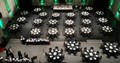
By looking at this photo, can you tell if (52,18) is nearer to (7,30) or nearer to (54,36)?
(54,36)

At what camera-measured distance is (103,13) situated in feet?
74.0

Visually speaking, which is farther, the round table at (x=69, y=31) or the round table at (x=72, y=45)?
the round table at (x=69, y=31)

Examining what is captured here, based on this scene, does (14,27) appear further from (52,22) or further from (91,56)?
(91,56)

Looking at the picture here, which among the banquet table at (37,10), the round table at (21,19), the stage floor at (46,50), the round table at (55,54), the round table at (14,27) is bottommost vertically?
the stage floor at (46,50)

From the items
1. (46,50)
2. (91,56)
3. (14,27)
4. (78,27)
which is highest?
(14,27)

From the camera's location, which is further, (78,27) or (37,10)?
(37,10)

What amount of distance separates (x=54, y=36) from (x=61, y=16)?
4.84 m

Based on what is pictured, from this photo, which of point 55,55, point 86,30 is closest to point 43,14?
point 86,30

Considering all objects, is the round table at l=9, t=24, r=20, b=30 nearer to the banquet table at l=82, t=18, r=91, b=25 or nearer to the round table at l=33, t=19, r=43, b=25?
the round table at l=33, t=19, r=43, b=25

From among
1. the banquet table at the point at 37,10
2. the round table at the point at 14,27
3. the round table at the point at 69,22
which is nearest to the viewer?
the round table at the point at 14,27

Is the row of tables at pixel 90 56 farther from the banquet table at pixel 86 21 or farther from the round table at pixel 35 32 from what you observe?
the round table at pixel 35 32

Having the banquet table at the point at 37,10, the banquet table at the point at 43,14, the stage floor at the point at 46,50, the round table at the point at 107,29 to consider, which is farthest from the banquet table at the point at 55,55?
the banquet table at the point at 37,10

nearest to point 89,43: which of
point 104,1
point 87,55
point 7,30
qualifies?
point 87,55

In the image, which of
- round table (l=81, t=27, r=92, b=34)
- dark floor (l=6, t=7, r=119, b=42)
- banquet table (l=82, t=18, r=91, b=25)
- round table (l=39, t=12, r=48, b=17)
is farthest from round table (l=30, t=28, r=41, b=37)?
banquet table (l=82, t=18, r=91, b=25)
